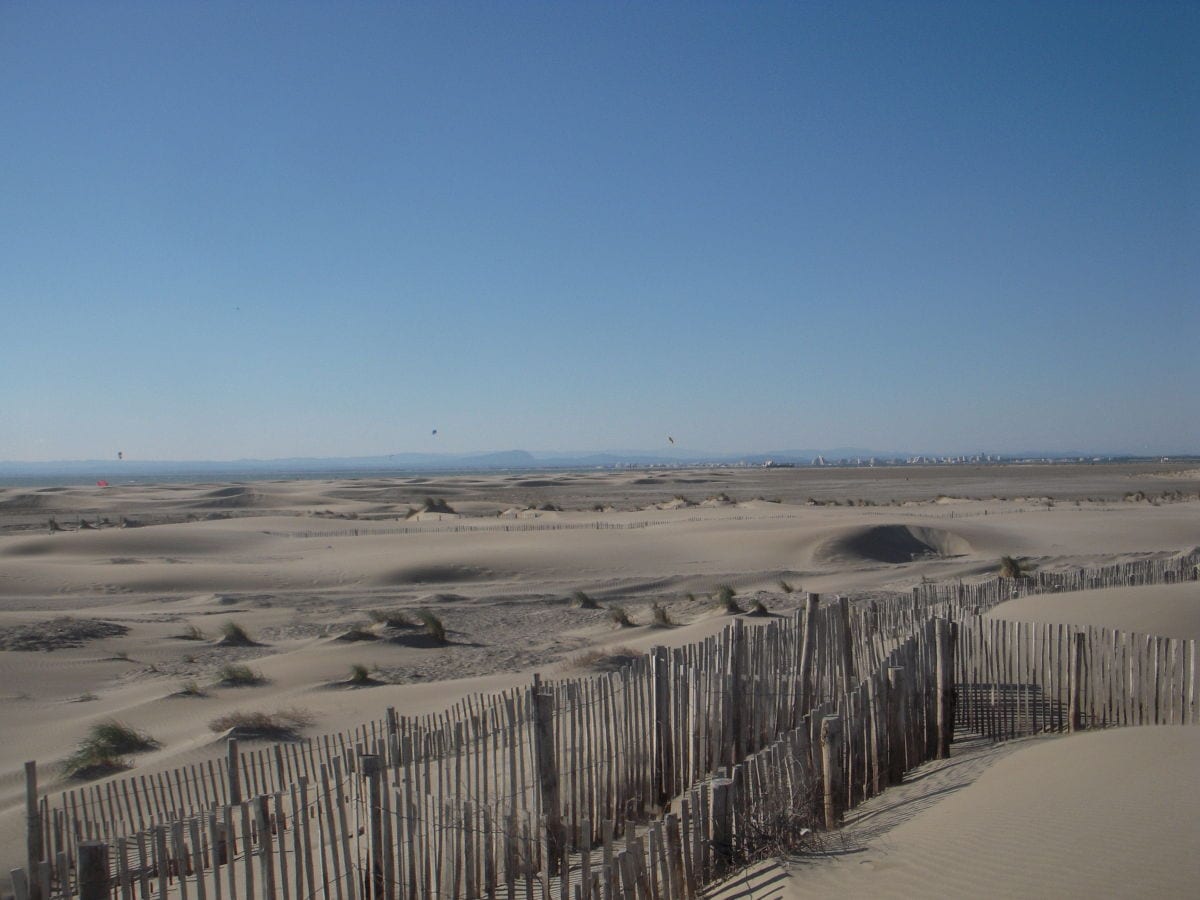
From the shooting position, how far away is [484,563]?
30531 millimetres

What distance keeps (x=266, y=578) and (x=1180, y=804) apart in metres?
25.9

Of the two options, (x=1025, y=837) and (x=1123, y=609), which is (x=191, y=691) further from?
(x=1123, y=609)

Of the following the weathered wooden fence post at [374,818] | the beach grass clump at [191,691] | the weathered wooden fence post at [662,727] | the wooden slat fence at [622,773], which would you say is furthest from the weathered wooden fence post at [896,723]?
the beach grass clump at [191,691]

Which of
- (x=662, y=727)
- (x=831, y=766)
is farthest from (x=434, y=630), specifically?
(x=831, y=766)

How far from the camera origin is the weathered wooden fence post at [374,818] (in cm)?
534

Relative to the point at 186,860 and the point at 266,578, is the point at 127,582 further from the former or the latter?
the point at 186,860

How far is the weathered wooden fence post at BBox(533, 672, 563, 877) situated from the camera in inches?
250

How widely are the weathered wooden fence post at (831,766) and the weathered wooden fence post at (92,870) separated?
180 inches

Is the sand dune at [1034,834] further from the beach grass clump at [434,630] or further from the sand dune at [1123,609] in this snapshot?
the beach grass clump at [434,630]

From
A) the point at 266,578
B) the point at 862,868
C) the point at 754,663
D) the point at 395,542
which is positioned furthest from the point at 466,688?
the point at 395,542

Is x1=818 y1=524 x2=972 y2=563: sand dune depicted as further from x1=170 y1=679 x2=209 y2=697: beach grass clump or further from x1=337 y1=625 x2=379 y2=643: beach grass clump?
x1=170 y1=679 x2=209 y2=697: beach grass clump

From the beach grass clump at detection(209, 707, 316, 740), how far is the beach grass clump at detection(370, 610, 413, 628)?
6.75 meters

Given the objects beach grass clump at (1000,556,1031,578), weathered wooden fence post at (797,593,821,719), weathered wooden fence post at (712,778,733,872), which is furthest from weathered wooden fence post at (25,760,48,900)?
beach grass clump at (1000,556,1031,578)

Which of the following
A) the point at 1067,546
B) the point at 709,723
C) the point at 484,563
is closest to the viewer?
the point at 709,723
